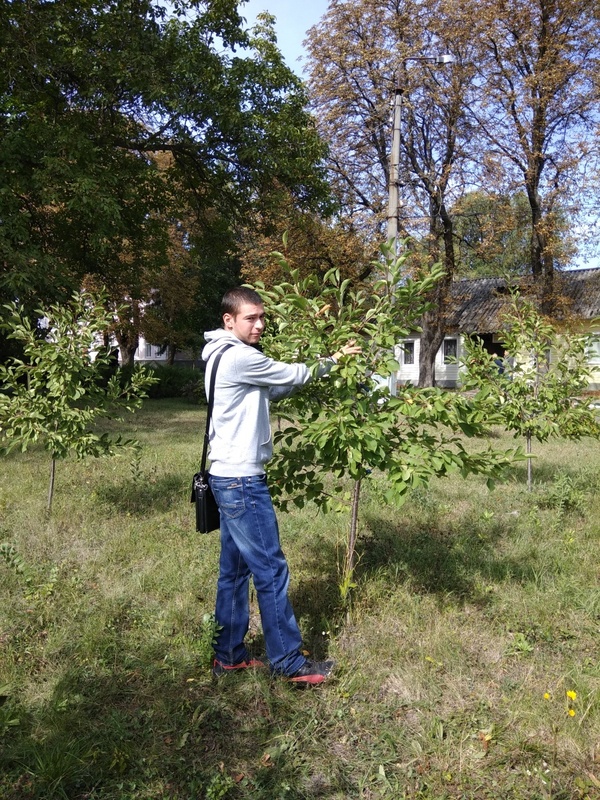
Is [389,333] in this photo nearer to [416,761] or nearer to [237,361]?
[237,361]

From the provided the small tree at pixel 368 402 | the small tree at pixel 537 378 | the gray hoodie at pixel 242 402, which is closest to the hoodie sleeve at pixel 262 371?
the gray hoodie at pixel 242 402

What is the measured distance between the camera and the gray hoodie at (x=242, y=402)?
2.78 m

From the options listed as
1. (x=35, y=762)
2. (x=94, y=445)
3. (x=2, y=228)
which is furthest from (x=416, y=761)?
(x=2, y=228)

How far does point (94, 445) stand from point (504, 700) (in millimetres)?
4269

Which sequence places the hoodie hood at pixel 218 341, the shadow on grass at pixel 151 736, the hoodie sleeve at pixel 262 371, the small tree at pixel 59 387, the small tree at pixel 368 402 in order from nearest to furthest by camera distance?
1. the shadow on grass at pixel 151 736
2. the hoodie sleeve at pixel 262 371
3. the hoodie hood at pixel 218 341
4. the small tree at pixel 368 402
5. the small tree at pixel 59 387

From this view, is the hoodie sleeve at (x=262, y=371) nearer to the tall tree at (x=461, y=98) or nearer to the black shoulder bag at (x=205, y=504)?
the black shoulder bag at (x=205, y=504)

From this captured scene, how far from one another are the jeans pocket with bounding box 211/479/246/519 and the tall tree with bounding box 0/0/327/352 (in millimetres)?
8662

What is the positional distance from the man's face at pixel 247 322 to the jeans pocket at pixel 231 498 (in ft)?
2.32

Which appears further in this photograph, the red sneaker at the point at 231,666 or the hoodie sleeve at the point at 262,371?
→ the red sneaker at the point at 231,666

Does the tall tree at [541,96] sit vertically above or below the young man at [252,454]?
A: above

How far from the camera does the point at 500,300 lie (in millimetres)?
20891

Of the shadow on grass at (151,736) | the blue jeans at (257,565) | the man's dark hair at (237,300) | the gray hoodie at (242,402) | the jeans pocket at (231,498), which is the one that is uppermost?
the man's dark hair at (237,300)

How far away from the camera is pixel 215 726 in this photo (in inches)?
111

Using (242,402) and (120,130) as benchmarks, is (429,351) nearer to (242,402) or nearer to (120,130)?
(120,130)
